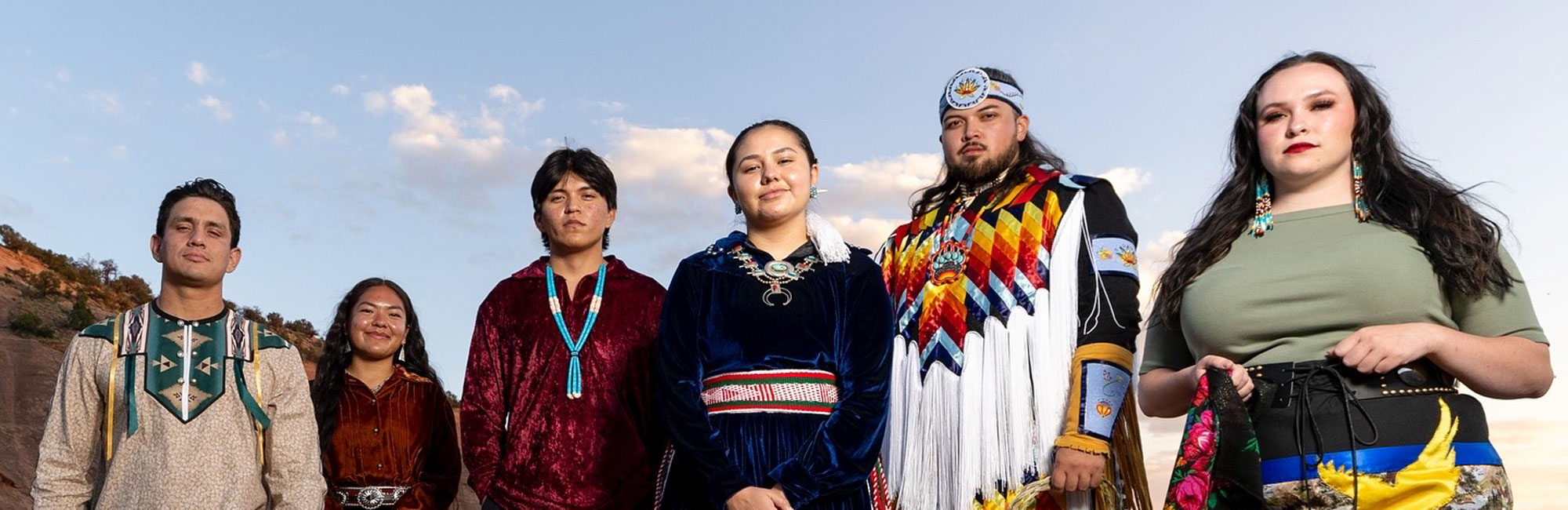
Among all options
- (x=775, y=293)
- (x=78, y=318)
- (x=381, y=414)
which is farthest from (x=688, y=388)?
(x=78, y=318)

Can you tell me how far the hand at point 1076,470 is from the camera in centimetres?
365

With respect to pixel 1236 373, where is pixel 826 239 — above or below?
above

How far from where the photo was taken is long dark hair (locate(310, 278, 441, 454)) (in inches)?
216

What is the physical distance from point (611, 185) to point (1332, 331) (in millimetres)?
2611

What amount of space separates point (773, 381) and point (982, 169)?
4.17ft

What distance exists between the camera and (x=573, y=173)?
14.9ft

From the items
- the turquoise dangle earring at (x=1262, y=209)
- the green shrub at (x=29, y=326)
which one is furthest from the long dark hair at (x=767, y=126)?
the green shrub at (x=29, y=326)

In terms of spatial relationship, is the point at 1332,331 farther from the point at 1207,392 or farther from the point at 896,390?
the point at 896,390

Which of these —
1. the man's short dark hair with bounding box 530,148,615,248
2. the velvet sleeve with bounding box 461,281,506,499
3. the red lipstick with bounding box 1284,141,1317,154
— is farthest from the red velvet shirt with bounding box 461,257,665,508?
the red lipstick with bounding box 1284,141,1317,154

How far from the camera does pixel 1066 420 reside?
149 inches

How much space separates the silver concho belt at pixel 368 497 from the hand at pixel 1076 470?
9.31ft

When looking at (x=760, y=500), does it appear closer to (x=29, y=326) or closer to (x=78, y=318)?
(x=29, y=326)

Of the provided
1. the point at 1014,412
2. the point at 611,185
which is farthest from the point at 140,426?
the point at 1014,412

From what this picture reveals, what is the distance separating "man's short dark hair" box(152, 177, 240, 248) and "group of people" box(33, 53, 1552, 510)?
0.02 metres
